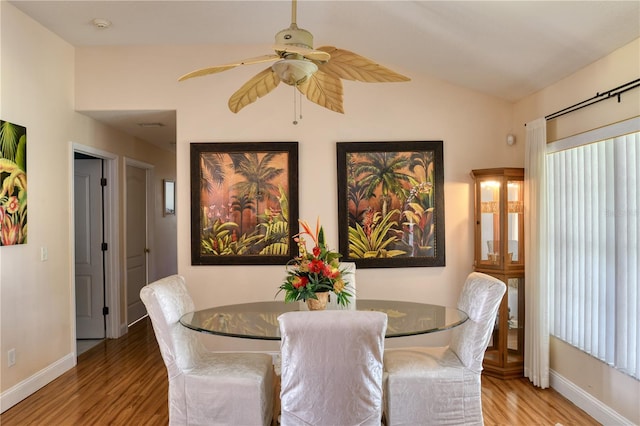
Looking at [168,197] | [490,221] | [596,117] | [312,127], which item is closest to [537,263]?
[490,221]

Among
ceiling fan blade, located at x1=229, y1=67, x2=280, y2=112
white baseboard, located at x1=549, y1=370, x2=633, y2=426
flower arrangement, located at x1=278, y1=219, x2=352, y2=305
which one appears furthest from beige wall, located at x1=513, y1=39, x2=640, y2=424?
ceiling fan blade, located at x1=229, y1=67, x2=280, y2=112

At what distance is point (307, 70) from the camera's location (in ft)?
6.55

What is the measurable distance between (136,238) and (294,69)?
4222mm

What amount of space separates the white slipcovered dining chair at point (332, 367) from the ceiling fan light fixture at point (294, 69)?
1.13 m

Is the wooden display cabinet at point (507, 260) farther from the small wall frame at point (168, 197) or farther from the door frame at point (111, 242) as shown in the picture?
the small wall frame at point (168, 197)

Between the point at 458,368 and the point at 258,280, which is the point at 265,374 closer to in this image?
the point at 458,368

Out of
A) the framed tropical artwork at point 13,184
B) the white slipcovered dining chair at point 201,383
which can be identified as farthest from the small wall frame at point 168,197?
the white slipcovered dining chair at point 201,383

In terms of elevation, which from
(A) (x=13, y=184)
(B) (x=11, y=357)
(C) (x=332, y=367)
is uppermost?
(A) (x=13, y=184)

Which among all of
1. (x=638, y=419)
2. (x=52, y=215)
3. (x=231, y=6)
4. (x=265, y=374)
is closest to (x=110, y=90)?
(x=52, y=215)

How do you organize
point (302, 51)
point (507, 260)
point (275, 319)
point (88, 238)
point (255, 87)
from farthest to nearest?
point (88, 238)
point (507, 260)
point (275, 319)
point (255, 87)
point (302, 51)

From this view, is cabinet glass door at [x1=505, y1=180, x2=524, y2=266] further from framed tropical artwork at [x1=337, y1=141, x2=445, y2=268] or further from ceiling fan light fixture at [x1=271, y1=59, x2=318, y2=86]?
ceiling fan light fixture at [x1=271, y1=59, x2=318, y2=86]

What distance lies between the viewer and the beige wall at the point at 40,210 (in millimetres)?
3111

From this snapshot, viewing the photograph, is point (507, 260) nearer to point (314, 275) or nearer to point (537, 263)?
point (537, 263)

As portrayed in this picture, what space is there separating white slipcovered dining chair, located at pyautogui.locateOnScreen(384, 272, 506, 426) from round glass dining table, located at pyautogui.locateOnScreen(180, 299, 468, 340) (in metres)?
0.15
